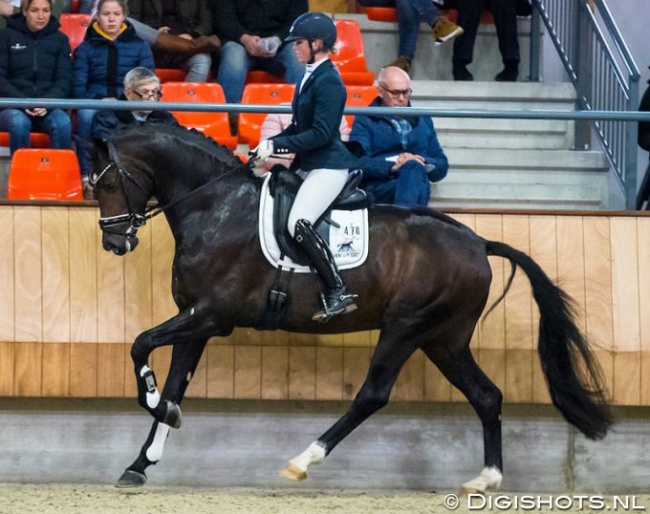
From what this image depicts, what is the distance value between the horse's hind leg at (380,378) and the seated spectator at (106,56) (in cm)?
280

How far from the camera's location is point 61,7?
428 inches

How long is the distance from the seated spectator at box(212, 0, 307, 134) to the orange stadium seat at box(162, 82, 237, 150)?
0.31 meters

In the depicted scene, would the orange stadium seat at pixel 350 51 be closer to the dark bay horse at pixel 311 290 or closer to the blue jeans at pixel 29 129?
the blue jeans at pixel 29 129

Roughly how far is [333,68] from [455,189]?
1.72 meters

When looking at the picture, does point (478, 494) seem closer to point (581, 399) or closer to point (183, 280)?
point (581, 399)

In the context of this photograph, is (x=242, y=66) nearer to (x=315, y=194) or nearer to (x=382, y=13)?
(x=382, y=13)

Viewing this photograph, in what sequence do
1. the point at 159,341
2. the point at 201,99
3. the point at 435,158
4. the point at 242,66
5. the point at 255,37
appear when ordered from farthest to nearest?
the point at 255,37 < the point at 242,66 < the point at 201,99 < the point at 435,158 < the point at 159,341

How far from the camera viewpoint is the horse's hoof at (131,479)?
7723mm

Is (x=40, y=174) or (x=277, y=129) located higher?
(x=277, y=129)

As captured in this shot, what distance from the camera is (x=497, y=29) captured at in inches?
428

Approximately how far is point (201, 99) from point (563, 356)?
3.26m

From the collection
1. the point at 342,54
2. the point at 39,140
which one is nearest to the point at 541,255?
the point at 342,54

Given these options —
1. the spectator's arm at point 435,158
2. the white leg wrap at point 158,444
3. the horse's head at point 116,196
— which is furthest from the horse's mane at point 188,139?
the white leg wrap at point 158,444

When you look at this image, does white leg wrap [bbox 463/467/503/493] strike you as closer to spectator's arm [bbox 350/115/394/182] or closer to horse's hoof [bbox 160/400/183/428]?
horse's hoof [bbox 160/400/183/428]
